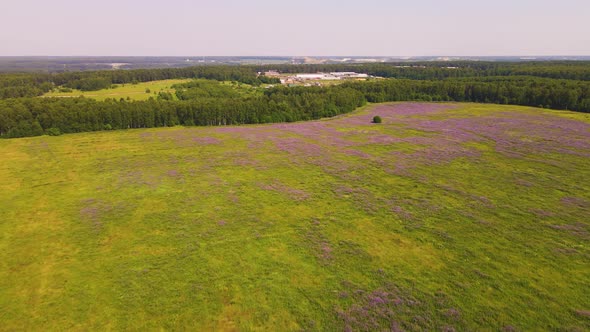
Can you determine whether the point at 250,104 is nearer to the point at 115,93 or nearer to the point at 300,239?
the point at 115,93

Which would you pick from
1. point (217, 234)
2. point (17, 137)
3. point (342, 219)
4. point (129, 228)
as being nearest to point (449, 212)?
point (342, 219)

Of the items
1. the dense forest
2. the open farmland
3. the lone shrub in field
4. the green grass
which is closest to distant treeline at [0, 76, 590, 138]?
the dense forest

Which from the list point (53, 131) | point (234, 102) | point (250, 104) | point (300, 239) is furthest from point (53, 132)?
point (300, 239)

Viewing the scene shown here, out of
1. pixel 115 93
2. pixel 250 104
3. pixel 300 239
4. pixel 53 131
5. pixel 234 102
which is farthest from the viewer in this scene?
pixel 115 93

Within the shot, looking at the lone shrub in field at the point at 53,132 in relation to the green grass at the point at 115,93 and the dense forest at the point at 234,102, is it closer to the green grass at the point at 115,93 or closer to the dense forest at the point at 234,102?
the dense forest at the point at 234,102

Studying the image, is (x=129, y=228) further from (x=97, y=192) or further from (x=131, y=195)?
(x=97, y=192)
